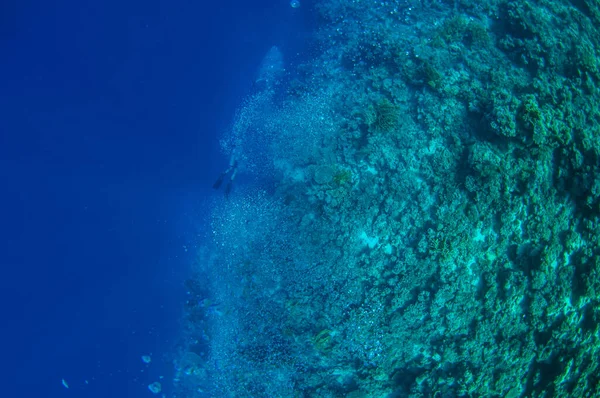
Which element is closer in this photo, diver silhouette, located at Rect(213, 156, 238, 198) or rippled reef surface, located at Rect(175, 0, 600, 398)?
rippled reef surface, located at Rect(175, 0, 600, 398)

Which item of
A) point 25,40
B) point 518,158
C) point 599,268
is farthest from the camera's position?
point 25,40

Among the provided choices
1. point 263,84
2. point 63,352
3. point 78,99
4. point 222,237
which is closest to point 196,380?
point 222,237

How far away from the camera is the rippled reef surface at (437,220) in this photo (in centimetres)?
598

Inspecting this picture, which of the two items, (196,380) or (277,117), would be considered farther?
(196,380)

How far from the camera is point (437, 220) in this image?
20.8 feet

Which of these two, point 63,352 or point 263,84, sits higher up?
point 263,84

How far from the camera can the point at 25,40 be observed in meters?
16.7

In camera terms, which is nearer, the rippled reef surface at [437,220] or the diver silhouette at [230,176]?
the rippled reef surface at [437,220]


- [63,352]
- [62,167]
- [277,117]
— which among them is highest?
[277,117]

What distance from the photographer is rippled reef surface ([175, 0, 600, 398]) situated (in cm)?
598

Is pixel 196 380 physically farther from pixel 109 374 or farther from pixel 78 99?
pixel 78 99

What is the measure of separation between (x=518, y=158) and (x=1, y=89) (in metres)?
24.7

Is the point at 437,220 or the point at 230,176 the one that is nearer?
the point at 437,220

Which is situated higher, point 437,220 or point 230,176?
point 230,176
